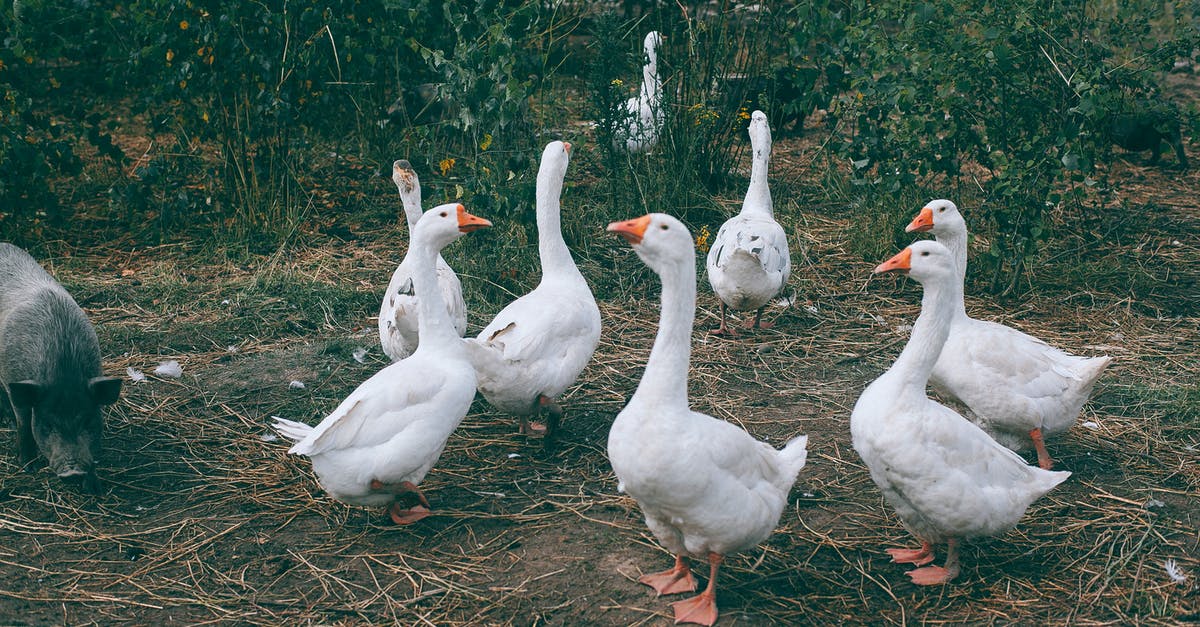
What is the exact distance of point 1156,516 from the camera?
4.38 m

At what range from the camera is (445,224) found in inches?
182

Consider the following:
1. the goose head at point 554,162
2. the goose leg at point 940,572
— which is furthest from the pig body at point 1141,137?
the goose leg at point 940,572

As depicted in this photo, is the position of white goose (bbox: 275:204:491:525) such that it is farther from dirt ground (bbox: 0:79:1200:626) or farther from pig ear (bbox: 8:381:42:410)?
pig ear (bbox: 8:381:42:410)

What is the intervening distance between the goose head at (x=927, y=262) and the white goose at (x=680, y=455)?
962mm

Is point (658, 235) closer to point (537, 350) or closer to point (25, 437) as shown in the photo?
point (537, 350)

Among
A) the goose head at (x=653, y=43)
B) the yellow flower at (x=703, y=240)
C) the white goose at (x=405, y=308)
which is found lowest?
the yellow flower at (x=703, y=240)

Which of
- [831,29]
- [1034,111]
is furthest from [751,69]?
[1034,111]

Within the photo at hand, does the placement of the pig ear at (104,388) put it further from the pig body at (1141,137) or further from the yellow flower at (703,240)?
the pig body at (1141,137)

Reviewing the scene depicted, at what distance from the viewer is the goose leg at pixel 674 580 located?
3.93 m

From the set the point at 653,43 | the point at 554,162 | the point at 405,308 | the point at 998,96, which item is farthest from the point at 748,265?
the point at 653,43

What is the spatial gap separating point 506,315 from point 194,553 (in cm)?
188

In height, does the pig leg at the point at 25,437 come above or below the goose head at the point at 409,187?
below

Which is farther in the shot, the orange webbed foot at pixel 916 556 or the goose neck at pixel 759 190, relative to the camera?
the goose neck at pixel 759 190

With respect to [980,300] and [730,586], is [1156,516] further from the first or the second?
[980,300]
